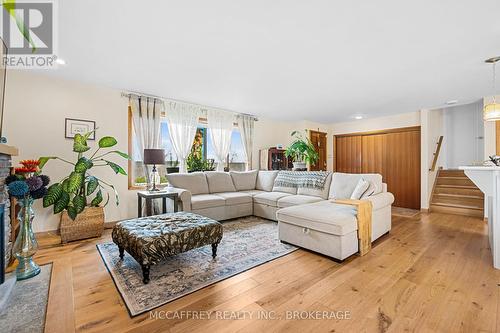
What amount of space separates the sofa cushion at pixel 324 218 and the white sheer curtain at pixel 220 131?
8.55 feet

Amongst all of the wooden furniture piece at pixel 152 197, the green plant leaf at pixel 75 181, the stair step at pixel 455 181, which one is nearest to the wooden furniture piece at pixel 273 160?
the wooden furniture piece at pixel 152 197

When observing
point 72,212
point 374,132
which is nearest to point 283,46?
point 72,212

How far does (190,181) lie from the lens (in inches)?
160

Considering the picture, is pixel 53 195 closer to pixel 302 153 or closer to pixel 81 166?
pixel 81 166

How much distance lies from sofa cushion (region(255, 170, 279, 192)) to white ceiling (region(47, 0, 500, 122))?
1.70 m

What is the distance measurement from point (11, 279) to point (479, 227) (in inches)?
242

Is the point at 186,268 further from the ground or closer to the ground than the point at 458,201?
closer to the ground

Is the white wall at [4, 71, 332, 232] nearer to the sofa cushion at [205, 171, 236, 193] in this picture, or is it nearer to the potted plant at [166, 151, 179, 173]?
the potted plant at [166, 151, 179, 173]

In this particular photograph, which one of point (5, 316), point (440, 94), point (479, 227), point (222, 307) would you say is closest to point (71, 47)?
point (5, 316)

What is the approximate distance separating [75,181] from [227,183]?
2513mm

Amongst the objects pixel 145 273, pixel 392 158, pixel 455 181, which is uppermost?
pixel 392 158

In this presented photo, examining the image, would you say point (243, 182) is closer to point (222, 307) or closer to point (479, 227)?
point (222, 307)

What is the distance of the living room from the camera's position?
167cm

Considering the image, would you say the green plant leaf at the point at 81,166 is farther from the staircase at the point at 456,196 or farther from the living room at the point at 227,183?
the staircase at the point at 456,196
